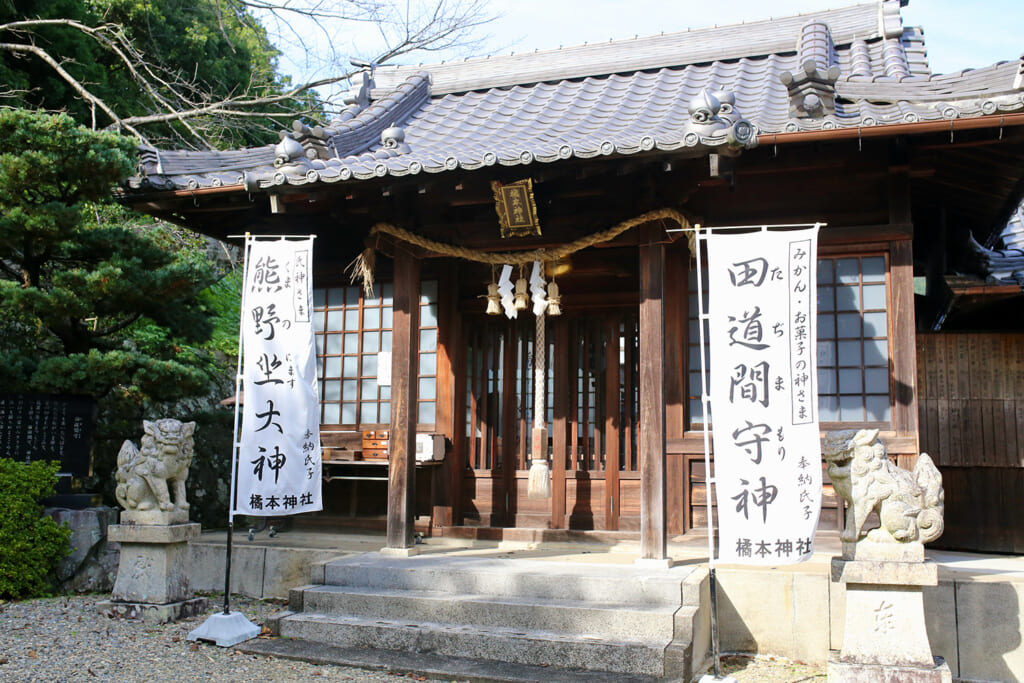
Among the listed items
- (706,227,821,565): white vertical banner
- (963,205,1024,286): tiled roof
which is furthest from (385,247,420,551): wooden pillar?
(963,205,1024,286): tiled roof

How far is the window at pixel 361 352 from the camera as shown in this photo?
983 cm

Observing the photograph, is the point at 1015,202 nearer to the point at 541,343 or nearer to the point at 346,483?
the point at 541,343

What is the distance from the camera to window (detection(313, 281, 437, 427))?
9.83m

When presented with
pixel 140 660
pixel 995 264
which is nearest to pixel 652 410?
pixel 995 264

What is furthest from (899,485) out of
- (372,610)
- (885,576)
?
(372,610)

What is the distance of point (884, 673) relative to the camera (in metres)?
5.41

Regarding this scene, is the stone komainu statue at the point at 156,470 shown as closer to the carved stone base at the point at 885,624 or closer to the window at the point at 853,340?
the carved stone base at the point at 885,624

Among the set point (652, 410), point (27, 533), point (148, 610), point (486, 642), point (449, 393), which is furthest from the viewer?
point (449, 393)

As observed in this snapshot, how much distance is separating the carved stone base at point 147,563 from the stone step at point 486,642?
1452mm

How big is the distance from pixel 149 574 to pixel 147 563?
0.34ft

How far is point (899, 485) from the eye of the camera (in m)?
5.54

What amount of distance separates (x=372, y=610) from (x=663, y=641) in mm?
2558

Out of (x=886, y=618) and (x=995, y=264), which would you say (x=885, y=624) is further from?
(x=995, y=264)

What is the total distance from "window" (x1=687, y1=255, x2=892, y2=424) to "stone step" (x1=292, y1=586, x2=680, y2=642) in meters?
2.98
